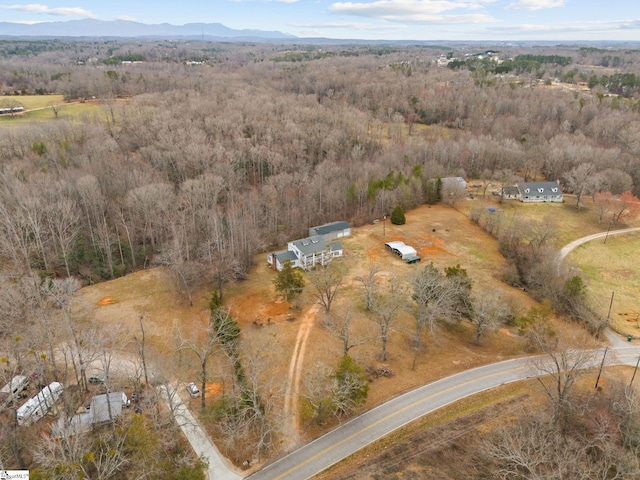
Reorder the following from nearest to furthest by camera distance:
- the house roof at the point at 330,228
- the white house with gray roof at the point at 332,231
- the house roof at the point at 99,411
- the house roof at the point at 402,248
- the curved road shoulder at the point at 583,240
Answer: the house roof at the point at 99,411
the house roof at the point at 402,248
the curved road shoulder at the point at 583,240
the white house with gray roof at the point at 332,231
the house roof at the point at 330,228

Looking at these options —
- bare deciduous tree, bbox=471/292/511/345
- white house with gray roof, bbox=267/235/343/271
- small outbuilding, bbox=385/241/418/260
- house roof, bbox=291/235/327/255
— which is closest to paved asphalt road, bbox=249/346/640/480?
bare deciduous tree, bbox=471/292/511/345

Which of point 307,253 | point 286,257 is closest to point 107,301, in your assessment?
point 286,257

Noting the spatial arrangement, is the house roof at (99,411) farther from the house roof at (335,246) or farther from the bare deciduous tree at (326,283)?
the house roof at (335,246)

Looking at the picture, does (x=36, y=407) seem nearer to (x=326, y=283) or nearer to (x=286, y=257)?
(x=326, y=283)

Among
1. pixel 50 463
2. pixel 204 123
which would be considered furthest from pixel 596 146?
pixel 50 463

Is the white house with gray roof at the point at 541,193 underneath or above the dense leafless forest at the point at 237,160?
underneath

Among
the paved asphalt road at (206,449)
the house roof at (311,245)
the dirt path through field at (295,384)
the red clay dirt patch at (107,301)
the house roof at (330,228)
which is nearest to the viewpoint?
the paved asphalt road at (206,449)

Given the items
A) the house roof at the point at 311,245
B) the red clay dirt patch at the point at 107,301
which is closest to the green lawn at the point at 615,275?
the house roof at the point at 311,245

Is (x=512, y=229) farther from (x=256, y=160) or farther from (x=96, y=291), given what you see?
(x=96, y=291)
